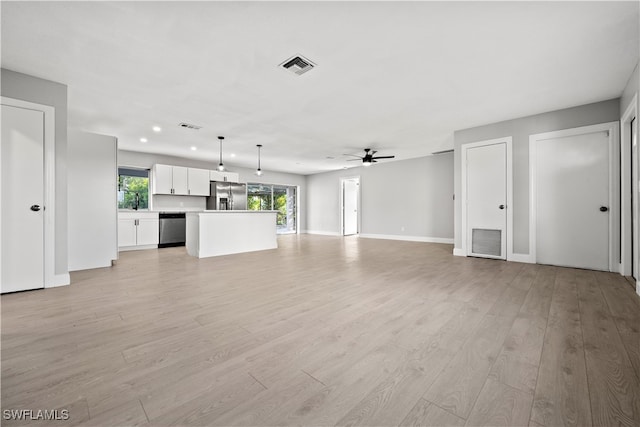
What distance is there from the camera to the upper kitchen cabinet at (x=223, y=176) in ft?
26.1

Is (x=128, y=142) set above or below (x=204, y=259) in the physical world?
above

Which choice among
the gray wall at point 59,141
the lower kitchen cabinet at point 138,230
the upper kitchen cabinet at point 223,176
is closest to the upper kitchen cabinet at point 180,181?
the upper kitchen cabinet at point 223,176

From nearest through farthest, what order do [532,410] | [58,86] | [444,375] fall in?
[532,410] → [444,375] → [58,86]

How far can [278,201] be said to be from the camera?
34.6 feet

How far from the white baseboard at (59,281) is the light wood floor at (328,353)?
5.9 inches

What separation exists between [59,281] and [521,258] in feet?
22.3

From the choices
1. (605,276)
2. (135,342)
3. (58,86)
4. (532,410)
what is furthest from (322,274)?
(58,86)

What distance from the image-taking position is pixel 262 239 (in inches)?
251

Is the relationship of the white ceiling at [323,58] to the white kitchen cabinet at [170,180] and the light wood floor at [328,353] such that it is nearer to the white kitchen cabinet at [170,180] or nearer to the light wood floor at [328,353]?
the white kitchen cabinet at [170,180]

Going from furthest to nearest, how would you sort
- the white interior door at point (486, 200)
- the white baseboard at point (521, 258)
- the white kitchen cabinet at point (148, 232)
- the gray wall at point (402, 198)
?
the gray wall at point (402, 198) < the white kitchen cabinet at point (148, 232) < the white interior door at point (486, 200) < the white baseboard at point (521, 258)

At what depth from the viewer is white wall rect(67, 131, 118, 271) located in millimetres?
4055

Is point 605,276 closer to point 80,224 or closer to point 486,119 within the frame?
point 486,119

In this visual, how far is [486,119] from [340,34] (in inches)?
139

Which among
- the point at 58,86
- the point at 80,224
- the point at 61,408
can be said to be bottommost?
the point at 61,408
